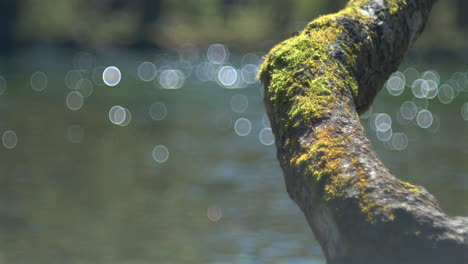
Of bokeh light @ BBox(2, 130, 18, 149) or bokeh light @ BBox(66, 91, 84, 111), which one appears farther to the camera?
bokeh light @ BBox(66, 91, 84, 111)

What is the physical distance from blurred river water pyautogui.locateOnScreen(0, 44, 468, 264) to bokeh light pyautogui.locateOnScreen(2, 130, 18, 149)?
0.04m

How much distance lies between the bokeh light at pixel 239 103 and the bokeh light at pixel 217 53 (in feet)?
92.3

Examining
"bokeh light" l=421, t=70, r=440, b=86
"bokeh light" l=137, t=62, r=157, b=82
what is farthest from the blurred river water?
"bokeh light" l=137, t=62, r=157, b=82

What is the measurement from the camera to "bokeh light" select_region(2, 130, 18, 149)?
23.3 meters

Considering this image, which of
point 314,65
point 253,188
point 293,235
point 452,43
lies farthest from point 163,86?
point 314,65

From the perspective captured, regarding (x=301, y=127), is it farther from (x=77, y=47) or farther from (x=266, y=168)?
(x=77, y=47)

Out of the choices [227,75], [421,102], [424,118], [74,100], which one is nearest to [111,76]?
[227,75]

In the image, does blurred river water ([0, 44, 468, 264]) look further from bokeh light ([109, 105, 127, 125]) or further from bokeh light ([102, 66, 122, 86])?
bokeh light ([102, 66, 122, 86])

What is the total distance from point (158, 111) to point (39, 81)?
16.0 m

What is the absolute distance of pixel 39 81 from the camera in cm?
4622

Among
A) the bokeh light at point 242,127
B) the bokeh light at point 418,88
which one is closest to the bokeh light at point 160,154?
the bokeh light at point 242,127

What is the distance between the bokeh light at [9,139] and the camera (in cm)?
2327

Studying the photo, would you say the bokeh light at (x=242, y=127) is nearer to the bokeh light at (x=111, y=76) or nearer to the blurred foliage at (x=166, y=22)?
the bokeh light at (x=111, y=76)

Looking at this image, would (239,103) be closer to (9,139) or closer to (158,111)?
(158,111)
